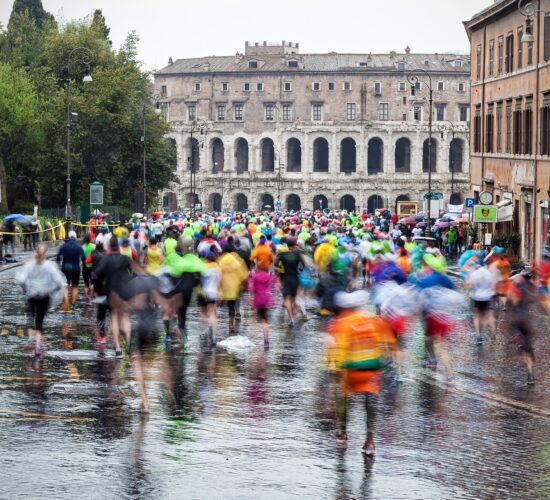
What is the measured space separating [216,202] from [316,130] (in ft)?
43.1

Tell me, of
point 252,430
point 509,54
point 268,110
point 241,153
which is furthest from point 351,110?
point 252,430

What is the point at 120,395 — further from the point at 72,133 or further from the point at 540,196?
the point at 72,133

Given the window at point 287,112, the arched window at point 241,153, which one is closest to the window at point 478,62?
the window at point 287,112

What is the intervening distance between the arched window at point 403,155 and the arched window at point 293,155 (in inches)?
405

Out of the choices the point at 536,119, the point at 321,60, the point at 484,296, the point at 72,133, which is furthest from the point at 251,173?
the point at 484,296

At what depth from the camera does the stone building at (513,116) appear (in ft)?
138

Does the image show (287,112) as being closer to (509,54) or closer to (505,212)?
(509,54)

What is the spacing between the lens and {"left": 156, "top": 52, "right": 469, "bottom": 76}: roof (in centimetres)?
13688

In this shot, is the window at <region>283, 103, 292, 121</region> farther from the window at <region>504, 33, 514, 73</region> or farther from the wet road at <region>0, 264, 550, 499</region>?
the wet road at <region>0, 264, 550, 499</region>

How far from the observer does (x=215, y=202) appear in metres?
138

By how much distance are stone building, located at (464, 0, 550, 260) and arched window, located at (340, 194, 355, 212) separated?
3128 inches

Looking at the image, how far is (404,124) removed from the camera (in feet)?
442

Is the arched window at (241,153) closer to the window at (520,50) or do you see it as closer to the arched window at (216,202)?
the arched window at (216,202)

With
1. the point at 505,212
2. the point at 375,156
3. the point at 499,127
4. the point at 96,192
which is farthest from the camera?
the point at 375,156
